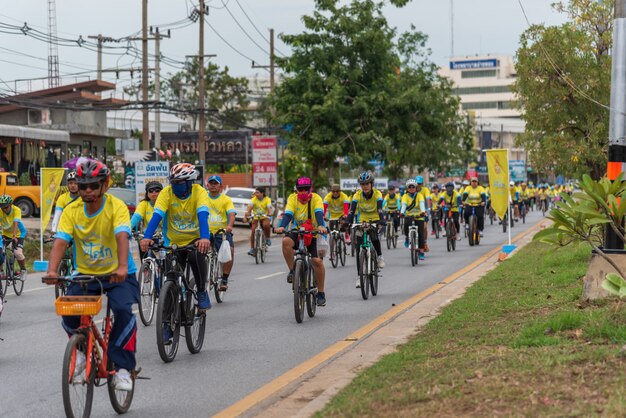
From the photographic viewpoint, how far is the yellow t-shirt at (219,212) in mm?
16750

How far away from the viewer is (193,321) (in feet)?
35.5

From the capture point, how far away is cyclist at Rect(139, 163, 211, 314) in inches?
427

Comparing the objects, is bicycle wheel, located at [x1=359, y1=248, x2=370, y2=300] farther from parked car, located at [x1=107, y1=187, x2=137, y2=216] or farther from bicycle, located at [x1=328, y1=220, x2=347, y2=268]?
parked car, located at [x1=107, y1=187, x2=137, y2=216]

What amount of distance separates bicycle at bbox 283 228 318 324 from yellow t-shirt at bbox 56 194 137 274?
18.0 feet

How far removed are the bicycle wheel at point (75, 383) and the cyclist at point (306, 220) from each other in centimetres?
660

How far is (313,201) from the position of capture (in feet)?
46.5

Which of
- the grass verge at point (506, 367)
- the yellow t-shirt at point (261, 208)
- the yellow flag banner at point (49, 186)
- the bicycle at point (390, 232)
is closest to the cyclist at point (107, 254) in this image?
the grass verge at point (506, 367)

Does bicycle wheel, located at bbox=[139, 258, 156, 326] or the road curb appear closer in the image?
the road curb

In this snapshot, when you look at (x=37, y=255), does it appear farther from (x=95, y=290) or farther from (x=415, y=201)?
(x=95, y=290)

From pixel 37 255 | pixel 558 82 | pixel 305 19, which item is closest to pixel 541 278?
pixel 558 82

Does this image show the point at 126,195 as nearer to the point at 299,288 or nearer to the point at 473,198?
the point at 473,198

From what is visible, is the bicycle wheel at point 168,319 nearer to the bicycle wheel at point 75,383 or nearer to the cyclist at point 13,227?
the bicycle wheel at point 75,383

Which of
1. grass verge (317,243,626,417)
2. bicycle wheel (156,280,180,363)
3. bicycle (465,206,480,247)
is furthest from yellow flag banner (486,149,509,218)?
bicycle wheel (156,280,180,363)

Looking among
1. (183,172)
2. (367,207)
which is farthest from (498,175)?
(183,172)
